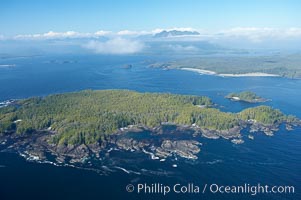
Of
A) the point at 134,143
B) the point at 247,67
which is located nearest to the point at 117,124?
the point at 134,143

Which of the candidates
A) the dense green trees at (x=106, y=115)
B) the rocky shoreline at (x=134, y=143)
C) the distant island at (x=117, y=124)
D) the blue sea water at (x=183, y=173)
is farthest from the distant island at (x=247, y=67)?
the blue sea water at (x=183, y=173)

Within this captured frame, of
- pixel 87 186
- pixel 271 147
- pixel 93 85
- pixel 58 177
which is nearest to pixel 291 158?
pixel 271 147

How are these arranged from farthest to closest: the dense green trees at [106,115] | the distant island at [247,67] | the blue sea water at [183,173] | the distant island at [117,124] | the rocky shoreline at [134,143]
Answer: the distant island at [247,67] → the dense green trees at [106,115] → the distant island at [117,124] → the rocky shoreline at [134,143] → the blue sea water at [183,173]

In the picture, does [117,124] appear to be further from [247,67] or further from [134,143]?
[247,67]

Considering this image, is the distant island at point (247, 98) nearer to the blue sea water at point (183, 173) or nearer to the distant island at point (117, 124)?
the distant island at point (117, 124)

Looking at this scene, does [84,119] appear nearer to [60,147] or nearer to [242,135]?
[60,147]

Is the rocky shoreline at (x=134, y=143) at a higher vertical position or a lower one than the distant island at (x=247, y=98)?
lower

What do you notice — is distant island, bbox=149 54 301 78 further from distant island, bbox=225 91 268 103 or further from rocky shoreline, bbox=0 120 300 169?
rocky shoreline, bbox=0 120 300 169
